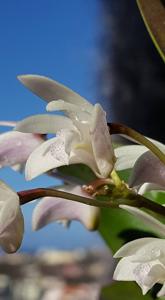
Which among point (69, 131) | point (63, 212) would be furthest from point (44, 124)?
point (63, 212)

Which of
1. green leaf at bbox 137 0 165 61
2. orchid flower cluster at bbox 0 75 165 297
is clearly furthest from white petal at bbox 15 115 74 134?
green leaf at bbox 137 0 165 61

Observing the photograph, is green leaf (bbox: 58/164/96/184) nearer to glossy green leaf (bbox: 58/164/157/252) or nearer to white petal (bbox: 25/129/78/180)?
glossy green leaf (bbox: 58/164/157/252)

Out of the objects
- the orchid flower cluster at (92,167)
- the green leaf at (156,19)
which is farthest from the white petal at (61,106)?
the green leaf at (156,19)

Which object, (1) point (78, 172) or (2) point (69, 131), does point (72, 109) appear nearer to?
(2) point (69, 131)

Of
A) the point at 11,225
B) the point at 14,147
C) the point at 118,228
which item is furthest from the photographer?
the point at 118,228

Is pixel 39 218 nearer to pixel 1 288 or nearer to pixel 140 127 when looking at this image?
pixel 140 127

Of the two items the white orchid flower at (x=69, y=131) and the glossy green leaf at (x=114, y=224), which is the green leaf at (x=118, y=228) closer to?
the glossy green leaf at (x=114, y=224)
